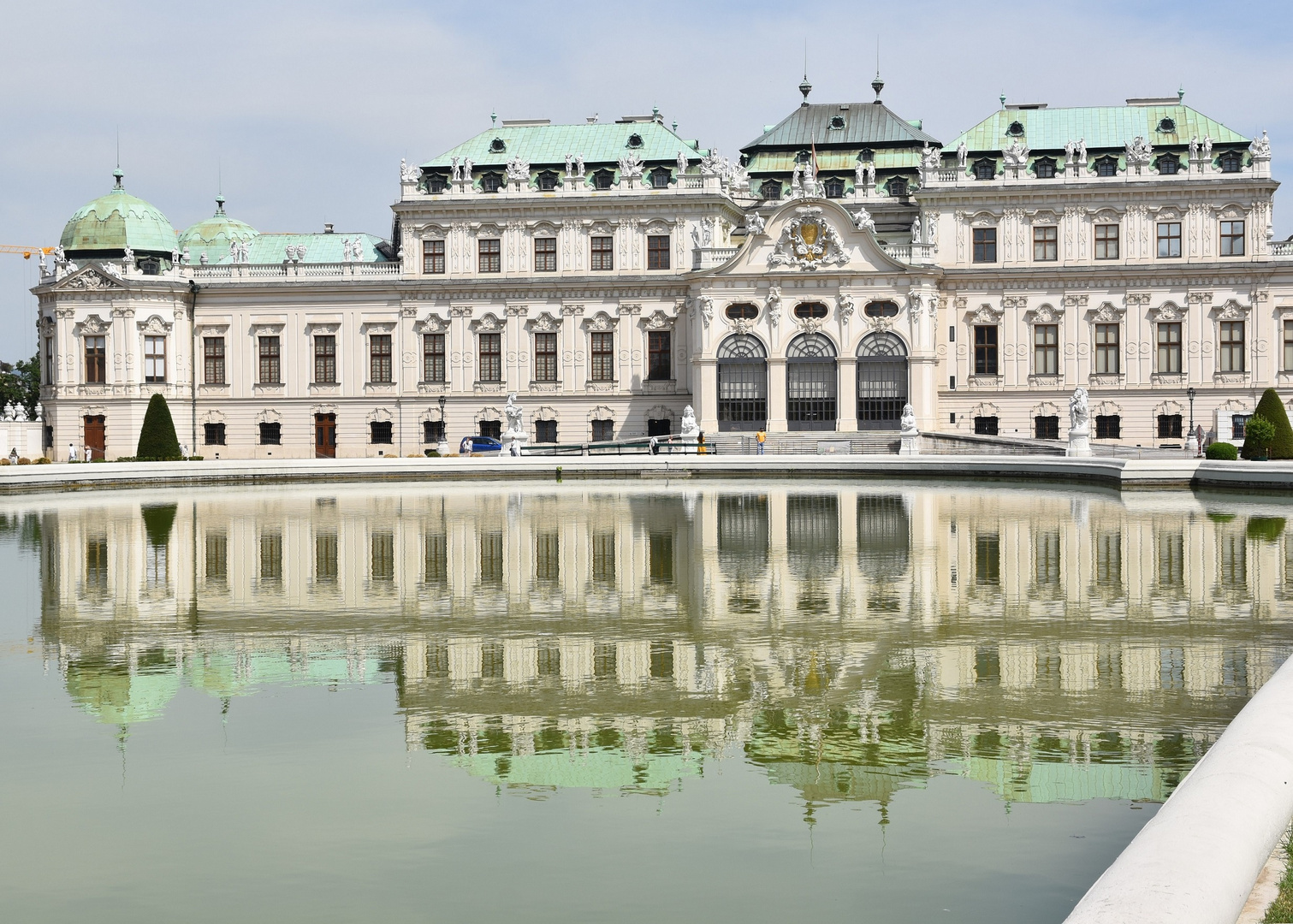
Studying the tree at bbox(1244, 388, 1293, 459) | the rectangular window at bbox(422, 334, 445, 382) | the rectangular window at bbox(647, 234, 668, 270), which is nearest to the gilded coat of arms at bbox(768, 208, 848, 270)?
the rectangular window at bbox(647, 234, 668, 270)

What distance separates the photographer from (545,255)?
6719cm

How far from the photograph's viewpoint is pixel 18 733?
12688 mm

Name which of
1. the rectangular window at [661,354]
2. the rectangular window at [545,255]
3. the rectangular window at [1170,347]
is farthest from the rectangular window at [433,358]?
the rectangular window at [1170,347]

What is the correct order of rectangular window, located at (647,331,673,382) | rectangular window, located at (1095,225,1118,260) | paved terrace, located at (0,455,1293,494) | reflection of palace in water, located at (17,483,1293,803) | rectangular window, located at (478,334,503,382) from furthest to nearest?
1. rectangular window, located at (478,334,503,382)
2. rectangular window, located at (647,331,673,382)
3. rectangular window, located at (1095,225,1118,260)
4. paved terrace, located at (0,455,1293,494)
5. reflection of palace in water, located at (17,483,1293,803)

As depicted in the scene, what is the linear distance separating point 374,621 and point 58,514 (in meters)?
22.4

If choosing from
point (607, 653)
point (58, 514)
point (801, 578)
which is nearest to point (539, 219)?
point (58, 514)

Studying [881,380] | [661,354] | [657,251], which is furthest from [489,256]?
[881,380]

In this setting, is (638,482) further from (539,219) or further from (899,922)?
(899,922)

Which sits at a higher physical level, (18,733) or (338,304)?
(338,304)

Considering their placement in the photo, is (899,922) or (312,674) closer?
(899,922)

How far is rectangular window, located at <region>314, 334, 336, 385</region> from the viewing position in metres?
68.8

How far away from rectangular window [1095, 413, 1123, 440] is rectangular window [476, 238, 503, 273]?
93.0 feet

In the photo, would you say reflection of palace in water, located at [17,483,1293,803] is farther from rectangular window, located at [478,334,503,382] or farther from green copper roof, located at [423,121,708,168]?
green copper roof, located at [423,121,708,168]

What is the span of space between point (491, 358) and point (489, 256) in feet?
15.7
